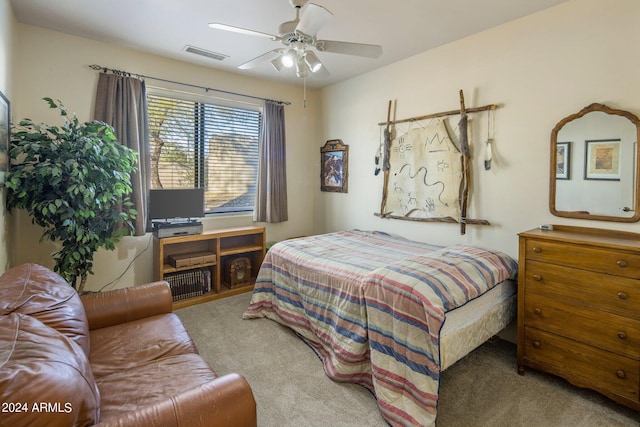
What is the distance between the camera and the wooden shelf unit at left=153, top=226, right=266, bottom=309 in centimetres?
334

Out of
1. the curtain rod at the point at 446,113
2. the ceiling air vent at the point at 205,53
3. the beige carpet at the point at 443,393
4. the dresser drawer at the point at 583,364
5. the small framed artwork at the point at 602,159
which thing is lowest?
the beige carpet at the point at 443,393

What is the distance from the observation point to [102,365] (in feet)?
5.20

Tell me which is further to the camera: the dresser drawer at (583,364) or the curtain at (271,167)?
the curtain at (271,167)

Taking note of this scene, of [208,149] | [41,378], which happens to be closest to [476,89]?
[208,149]

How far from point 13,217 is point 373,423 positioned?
321cm

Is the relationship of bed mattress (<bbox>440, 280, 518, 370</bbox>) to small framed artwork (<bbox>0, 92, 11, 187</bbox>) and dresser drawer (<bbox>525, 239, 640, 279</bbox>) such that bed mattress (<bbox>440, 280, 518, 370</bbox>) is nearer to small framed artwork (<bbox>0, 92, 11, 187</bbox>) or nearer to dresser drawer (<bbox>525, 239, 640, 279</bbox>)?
dresser drawer (<bbox>525, 239, 640, 279</bbox>)

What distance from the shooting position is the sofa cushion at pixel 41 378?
0.82 m

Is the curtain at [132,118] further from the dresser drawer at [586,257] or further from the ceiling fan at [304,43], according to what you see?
the dresser drawer at [586,257]

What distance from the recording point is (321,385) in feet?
6.93

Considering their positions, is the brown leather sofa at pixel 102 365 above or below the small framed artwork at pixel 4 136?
below

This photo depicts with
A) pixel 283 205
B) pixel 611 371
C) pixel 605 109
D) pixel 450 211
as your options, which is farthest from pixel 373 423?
pixel 283 205

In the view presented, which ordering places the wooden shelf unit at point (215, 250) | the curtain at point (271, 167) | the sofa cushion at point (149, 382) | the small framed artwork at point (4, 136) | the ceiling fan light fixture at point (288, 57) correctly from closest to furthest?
the sofa cushion at point (149, 382), the small framed artwork at point (4, 136), the ceiling fan light fixture at point (288, 57), the wooden shelf unit at point (215, 250), the curtain at point (271, 167)

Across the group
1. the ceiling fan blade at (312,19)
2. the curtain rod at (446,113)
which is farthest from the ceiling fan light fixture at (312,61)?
the curtain rod at (446,113)

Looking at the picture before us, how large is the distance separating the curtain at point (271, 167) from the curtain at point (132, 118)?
1.33 m
